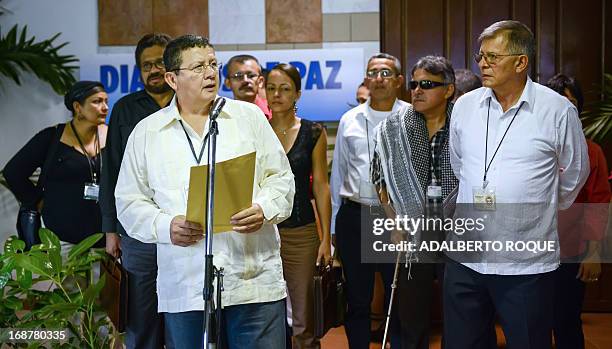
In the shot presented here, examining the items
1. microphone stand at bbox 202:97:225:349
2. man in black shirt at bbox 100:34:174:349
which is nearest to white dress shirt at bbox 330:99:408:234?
man in black shirt at bbox 100:34:174:349

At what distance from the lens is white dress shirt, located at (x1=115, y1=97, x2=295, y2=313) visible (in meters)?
2.63

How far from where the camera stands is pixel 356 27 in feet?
19.0

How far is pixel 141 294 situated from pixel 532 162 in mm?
1640

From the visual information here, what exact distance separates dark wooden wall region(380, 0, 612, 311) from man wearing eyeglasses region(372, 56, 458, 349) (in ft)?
6.75

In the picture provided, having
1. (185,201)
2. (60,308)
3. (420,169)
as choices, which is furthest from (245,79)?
(185,201)

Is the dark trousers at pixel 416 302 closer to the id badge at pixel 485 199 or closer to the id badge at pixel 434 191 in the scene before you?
the id badge at pixel 434 191

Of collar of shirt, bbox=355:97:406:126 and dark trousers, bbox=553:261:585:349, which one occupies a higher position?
collar of shirt, bbox=355:97:406:126

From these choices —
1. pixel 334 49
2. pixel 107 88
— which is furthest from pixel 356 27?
pixel 107 88

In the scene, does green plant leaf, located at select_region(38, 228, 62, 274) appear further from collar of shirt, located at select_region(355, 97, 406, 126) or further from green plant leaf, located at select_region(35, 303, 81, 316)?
collar of shirt, located at select_region(355, 97, 406, 126)

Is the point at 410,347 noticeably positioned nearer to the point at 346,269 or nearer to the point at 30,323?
the point at 346,269

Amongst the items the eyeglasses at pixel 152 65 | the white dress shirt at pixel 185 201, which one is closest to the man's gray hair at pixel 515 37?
the white dress shirt at pixel 185 201

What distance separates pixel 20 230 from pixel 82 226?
1.49 ft

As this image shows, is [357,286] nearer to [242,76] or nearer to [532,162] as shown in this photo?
[242,76]

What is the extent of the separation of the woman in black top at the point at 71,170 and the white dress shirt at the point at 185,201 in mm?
1373
